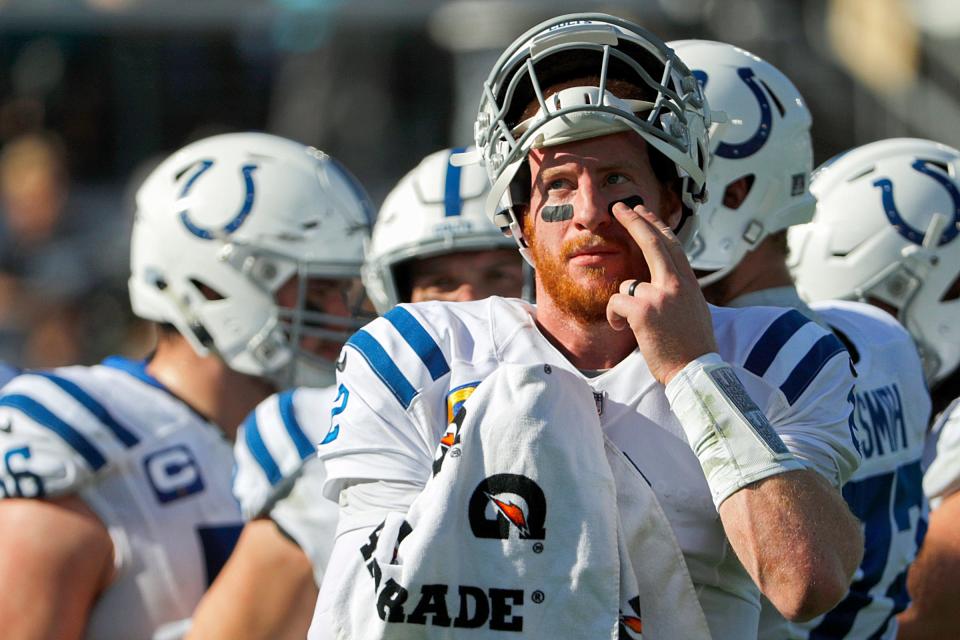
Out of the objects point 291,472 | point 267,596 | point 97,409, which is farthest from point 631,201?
point 97,409

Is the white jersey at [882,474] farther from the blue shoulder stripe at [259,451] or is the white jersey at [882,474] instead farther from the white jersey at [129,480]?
the white jersey at [129,480]

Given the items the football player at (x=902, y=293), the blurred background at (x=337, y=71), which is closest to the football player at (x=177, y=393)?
the football player at (x=902, y=293)

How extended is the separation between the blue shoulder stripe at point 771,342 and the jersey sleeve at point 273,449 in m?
1.25

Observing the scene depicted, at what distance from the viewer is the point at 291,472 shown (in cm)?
328

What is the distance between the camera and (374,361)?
2.36 meters

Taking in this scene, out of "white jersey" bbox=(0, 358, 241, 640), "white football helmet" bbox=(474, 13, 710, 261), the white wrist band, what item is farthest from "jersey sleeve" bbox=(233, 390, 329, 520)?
the white wrist band

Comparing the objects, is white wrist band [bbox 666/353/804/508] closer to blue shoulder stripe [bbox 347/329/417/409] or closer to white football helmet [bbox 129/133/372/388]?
blue shoulder stripe [bbox 347/329/417/409]

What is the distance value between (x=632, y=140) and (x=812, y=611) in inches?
31.7

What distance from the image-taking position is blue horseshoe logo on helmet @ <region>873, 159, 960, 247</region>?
3900 mm

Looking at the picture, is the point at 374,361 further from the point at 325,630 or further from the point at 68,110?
the point at 68,110

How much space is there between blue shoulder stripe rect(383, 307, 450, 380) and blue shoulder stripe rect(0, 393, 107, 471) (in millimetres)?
1426

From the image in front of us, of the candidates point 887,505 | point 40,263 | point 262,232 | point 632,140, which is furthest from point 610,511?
point 40,263

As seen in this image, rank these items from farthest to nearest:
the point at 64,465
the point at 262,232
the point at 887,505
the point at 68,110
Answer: the point at 68,110 < the point at 262,232 < the point at 64,465 < the point at 887,505

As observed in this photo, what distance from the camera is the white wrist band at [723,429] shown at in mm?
2119
